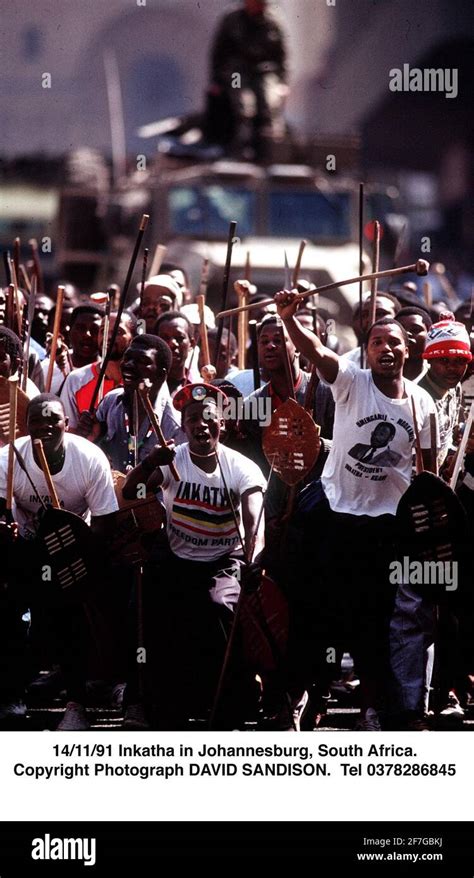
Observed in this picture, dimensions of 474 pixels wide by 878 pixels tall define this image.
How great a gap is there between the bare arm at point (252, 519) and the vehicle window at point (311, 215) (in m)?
9.90

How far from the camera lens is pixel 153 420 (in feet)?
23.9

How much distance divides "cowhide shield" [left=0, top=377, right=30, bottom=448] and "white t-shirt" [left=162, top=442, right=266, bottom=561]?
2.63 ft

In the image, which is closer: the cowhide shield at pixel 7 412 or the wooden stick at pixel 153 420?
the wooden stick at pixel 153 420

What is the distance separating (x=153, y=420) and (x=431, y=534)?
1.21 m

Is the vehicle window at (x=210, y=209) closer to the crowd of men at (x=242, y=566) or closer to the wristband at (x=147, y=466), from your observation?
the crowd of men at (x=242, y=566)

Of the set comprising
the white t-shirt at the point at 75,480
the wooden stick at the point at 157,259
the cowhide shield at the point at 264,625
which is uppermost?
the wooden stick at the point at 157,259

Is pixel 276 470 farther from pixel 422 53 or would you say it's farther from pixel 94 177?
pixel 422 53

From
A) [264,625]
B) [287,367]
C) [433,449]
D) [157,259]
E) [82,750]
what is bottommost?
→ [82,750]

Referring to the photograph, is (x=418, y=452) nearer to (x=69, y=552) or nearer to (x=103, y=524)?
(x=103, y=524)

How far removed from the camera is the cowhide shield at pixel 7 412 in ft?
25.0

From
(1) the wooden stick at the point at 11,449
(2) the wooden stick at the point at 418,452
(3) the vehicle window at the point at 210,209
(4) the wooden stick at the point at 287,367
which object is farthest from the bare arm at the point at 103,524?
(3) the vehicle window at the point at 210,209

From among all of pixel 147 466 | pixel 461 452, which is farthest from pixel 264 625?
pixel 461 452

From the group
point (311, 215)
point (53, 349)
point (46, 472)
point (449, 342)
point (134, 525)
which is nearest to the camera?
point (46, 472)

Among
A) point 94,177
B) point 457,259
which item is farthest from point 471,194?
point 94,177
